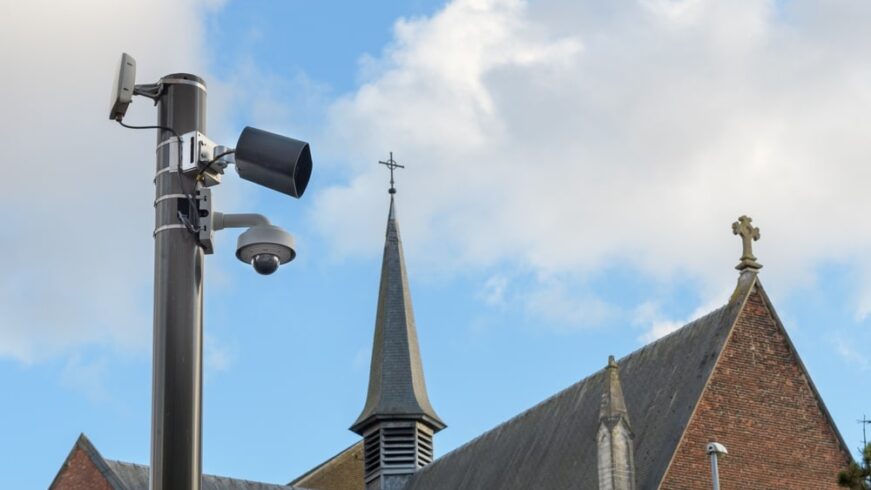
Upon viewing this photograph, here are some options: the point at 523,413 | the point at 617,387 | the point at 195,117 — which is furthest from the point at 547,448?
the point at 195,117

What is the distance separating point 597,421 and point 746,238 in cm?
467

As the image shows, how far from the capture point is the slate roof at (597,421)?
2652 cm

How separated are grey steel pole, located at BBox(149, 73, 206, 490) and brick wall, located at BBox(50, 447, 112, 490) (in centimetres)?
3041

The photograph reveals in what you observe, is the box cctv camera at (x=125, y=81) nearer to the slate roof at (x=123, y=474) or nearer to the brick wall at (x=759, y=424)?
the brick wall at (x=759, y=424)

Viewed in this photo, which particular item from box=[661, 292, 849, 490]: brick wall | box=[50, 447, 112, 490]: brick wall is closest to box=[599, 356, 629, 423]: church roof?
box=[661, 292, 849, 490]: brick wall

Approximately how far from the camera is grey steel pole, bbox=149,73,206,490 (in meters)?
5.75

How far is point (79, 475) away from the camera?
36.0 meters

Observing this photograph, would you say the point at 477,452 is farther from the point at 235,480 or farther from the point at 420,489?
the point at 235,480

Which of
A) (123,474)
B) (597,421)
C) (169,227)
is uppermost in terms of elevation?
(123,474)

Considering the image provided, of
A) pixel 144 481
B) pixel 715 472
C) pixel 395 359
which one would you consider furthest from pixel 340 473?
pixel 715 472

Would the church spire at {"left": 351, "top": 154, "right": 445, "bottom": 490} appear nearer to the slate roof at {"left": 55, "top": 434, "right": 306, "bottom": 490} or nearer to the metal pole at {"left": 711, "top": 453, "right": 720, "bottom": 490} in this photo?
the slate roof at {"left": 55, "top": 434, "right": 306, "bottom": 490}

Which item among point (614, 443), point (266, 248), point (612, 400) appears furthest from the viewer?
point (612, 400)

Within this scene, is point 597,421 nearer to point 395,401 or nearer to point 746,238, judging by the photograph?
point 746,238

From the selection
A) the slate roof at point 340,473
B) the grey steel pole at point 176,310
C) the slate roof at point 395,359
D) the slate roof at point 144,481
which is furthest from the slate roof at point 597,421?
the grey steel pole at point 176,310
